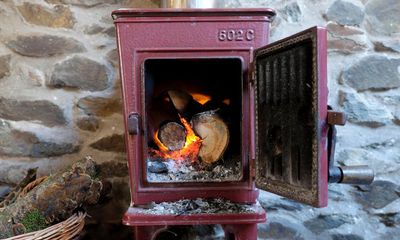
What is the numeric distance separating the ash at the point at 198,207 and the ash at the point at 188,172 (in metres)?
0.07

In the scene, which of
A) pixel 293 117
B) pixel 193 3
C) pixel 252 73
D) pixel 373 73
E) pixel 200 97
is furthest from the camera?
pixel 373 73

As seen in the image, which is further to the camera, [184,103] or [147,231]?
[184,103]

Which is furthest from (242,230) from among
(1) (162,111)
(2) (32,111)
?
(2) (32,111)

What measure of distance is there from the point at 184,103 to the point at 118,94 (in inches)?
13.6

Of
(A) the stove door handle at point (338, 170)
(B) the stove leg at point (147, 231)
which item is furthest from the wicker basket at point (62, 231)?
(A) the stove door handle at point (338, 170)

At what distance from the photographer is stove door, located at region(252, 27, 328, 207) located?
3.12 ft

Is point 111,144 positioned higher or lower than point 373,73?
lower

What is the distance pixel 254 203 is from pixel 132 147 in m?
0.43

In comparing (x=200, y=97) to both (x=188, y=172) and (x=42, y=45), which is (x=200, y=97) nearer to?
(x=188, y=172)

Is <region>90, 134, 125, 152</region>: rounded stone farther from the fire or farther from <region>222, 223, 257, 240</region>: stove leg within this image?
<region>222, 223, 257, 240</region>: stove leg

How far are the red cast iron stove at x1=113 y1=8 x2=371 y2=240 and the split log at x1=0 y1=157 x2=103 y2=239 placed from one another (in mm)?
175

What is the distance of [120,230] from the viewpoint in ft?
5.65

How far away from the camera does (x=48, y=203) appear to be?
1.31 m

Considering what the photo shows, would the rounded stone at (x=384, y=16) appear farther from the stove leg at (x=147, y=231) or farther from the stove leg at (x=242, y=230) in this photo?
the stove leg at (x=147, y=231)
